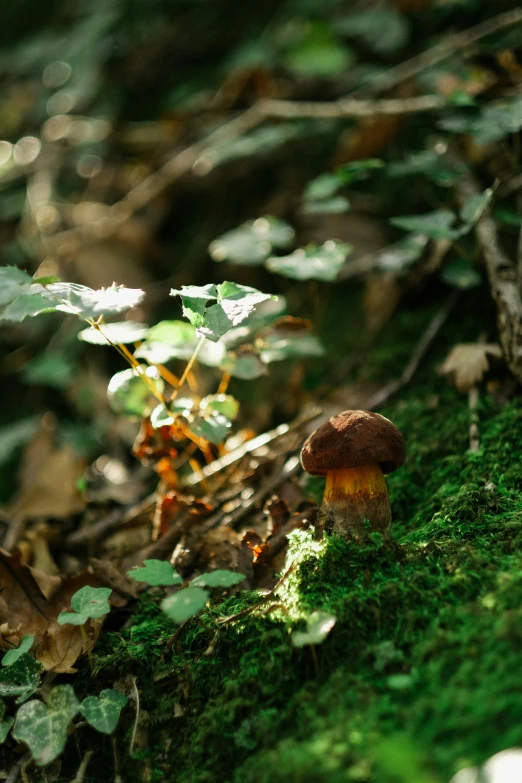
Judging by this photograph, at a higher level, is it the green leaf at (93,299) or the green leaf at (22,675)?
the green leaf at (93,299)

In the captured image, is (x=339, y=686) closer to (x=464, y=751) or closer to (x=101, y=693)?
(x=464, y=751)

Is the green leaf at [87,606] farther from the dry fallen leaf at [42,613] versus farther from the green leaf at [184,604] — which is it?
the green leaf at [184,604]

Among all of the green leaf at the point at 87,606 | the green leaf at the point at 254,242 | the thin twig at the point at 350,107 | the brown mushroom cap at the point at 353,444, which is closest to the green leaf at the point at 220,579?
the green leaf at the point at 87,606

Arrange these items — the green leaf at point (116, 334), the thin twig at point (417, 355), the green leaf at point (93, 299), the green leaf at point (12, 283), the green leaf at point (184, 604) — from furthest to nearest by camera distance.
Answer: the thin twig at point (417, 355) → the green leaf at point (116, 334) → the green leaf at point (12, 283) → the green leaf at point (93, 299) → the green leaf at point (184, 604)

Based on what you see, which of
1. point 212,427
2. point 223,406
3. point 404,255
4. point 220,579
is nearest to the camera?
point 220,579

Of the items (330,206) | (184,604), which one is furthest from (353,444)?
(330,206)

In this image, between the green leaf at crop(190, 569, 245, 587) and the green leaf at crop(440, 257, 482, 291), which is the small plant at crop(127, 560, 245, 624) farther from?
the green leaf at crop(440, 257, 482, 291)

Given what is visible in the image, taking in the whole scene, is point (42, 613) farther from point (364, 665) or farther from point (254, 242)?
point (254, 242)
